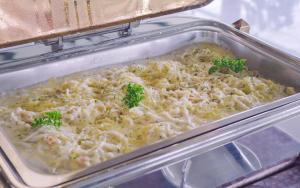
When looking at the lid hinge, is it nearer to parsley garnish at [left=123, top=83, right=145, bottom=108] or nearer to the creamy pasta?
the creamy pasta

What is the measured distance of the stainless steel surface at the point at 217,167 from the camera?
3.85 ft

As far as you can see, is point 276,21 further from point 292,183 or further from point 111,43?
point 292,183

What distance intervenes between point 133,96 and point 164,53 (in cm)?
54

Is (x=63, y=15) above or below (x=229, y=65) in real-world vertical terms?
above

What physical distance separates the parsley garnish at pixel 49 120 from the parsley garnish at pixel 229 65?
2.47ft

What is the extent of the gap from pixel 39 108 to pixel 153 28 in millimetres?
760

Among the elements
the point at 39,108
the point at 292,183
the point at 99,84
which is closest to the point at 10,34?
the point at 39,108

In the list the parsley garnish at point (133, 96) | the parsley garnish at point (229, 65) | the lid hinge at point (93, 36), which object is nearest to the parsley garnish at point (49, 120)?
the parsley garnish at point (133, 96)

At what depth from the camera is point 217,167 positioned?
4.11 feet

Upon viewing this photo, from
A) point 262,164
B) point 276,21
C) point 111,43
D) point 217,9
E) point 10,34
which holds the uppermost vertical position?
point 10,34

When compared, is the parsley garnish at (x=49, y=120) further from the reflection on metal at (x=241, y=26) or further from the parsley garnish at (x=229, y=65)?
the reflection on metal at (x=241, y=26)

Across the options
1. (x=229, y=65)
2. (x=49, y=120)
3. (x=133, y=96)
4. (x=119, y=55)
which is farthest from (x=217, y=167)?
(x=119, y=55)

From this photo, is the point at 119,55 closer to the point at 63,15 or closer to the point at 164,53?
the point at 164,53

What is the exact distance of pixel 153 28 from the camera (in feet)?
6.65
